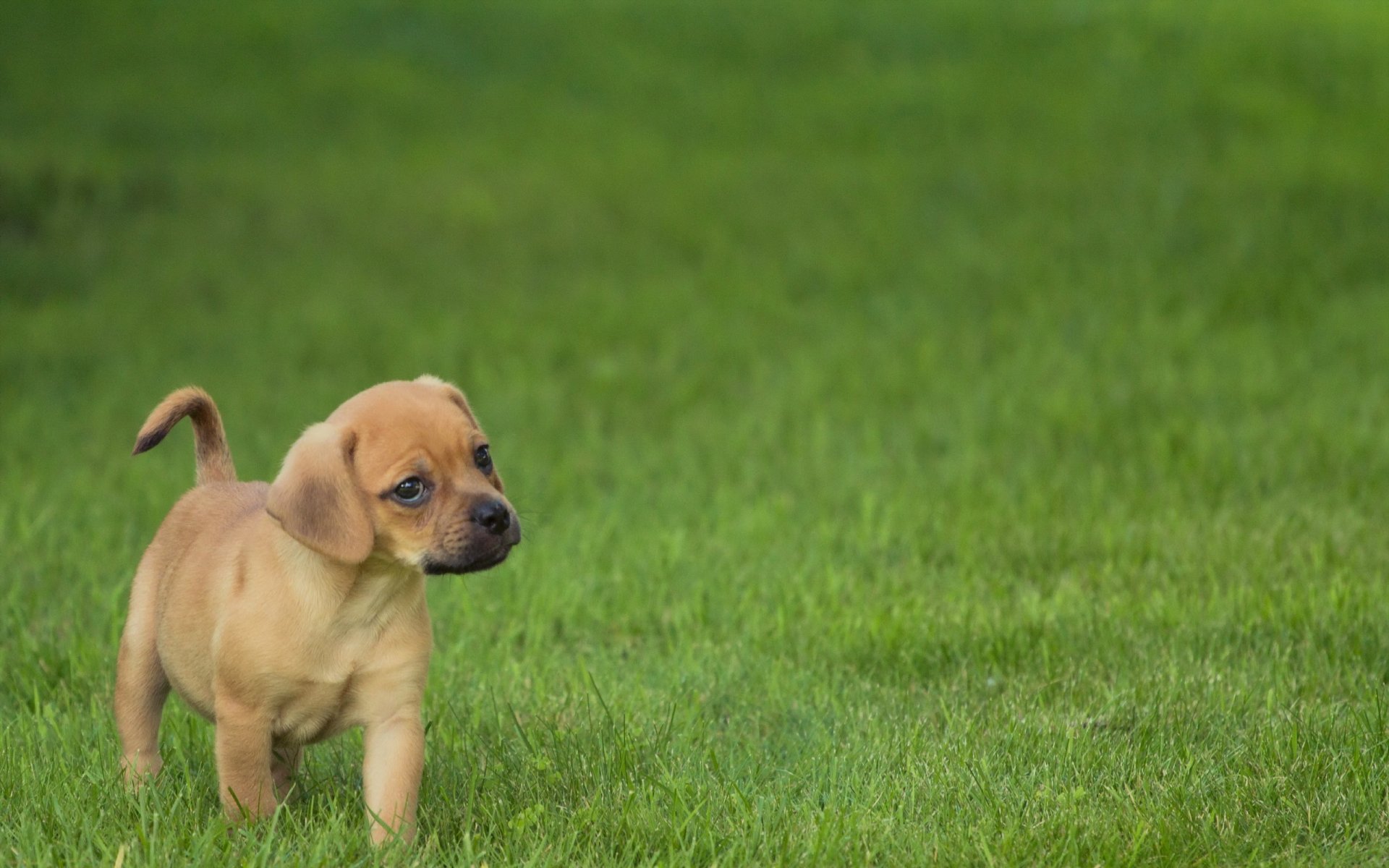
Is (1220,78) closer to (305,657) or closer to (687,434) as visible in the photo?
(687,434)

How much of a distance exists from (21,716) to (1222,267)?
27.1 ft

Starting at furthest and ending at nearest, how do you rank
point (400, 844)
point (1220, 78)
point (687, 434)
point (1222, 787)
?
point (1220, 78), point (687, 434), point (1222, 787), point (400, 844)

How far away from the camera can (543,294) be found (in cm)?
1057

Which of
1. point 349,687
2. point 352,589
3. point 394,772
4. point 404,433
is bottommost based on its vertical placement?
point 394,772

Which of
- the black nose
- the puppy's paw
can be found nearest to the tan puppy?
the black nose

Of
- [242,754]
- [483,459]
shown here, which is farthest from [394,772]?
[483,459]

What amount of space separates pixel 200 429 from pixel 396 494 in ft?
3.65

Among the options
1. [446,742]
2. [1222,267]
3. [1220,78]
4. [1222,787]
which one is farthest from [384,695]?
[1220,78]

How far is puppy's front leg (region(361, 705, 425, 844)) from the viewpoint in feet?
11.2

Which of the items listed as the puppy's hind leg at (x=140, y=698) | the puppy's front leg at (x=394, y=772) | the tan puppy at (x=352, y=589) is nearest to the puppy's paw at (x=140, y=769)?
the puppy's hind leg at (x=140, y=698)

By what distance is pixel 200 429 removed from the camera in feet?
13.9

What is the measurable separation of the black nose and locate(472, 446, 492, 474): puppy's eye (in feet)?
0.63

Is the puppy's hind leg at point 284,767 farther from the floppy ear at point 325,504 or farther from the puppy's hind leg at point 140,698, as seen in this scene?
the floppy ear at point 325,504

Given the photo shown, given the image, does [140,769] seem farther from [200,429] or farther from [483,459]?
[483,459]
